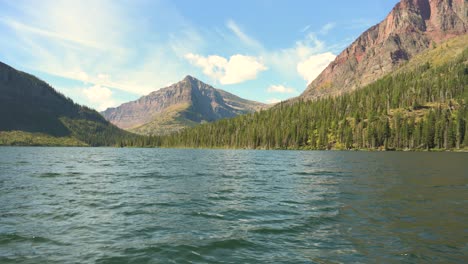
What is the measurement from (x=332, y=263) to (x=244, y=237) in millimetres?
5223

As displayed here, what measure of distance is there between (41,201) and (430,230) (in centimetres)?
2933

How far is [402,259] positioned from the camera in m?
13.5

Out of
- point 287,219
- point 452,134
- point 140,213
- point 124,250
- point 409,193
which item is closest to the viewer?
point 124,250

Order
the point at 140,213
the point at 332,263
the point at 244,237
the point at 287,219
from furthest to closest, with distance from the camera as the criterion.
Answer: the point at 140,213 < the point at 287,219 < the point at 244,237 < the point at 332,263

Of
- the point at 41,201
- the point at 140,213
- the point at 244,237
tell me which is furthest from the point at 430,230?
the point at 41,201

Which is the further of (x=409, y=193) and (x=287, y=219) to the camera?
(x=409, y=193)

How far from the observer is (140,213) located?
22.7m

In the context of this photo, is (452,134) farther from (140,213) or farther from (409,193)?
(140,213)

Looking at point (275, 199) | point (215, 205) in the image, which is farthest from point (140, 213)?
point (275, 199)

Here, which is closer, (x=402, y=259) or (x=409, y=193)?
(x=402, y=259)

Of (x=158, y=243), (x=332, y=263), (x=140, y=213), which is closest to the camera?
(x=332, y=263)

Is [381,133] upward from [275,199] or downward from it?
upward

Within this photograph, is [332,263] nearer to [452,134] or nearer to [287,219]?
[287,219]

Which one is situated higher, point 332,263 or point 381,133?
point 381,133
